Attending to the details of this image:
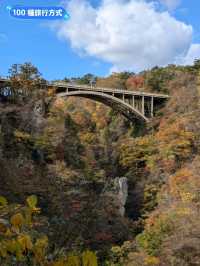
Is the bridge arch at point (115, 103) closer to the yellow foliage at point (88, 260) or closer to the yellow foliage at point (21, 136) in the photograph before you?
the yellow foliage at point (21, 136)

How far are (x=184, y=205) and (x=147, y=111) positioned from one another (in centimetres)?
1871

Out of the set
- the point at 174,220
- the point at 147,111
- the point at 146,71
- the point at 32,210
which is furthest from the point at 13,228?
the point at 146,71

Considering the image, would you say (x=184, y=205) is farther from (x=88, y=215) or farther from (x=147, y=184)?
(x=147, y=184)

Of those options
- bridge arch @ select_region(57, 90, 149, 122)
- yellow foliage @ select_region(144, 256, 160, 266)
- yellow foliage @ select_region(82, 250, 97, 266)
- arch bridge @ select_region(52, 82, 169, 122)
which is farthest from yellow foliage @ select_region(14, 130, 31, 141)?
yellow foliage @ select_region(82, 250, 97, 266)

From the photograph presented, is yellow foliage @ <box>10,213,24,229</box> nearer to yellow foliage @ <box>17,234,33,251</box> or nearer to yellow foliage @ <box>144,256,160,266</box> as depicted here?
yellow foliage @ <box>17,234,33,251</box>

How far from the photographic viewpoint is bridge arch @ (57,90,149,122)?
3333cm

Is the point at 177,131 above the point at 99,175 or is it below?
above

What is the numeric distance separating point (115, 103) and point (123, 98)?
759 mm

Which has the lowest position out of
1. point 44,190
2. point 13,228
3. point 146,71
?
point 44,190

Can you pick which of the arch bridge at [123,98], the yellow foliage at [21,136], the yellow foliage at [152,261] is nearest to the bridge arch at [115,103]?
the arch bridge at [123,98]

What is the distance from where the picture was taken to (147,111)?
3862 centimetres

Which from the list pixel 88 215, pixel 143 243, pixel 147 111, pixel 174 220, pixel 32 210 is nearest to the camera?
pixel 32 210

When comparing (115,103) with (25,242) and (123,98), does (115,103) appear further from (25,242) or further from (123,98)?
(25,242)

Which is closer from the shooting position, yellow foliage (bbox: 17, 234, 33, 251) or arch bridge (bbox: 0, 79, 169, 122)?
yellow foliage (bbox: 17, 234, 33, 251)
